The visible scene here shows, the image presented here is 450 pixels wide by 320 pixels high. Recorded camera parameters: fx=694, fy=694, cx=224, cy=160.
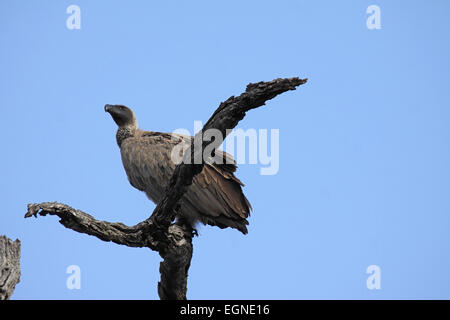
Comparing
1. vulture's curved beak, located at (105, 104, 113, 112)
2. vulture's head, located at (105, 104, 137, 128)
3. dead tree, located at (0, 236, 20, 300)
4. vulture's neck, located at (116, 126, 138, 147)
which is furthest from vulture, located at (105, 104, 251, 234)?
dead tree, located at (0, 236, 20, 300)

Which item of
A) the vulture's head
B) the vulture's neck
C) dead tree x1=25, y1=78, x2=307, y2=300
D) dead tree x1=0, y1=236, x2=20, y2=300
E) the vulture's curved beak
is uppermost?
the vulture's curved beak

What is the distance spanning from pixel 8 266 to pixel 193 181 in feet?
12.3

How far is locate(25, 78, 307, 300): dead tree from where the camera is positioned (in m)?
6.46

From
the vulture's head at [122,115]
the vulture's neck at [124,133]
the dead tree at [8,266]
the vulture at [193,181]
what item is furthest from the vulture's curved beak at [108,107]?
the dead tree at [8,266]

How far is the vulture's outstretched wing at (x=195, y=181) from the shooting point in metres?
10.1

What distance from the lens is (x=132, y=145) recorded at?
440 inches

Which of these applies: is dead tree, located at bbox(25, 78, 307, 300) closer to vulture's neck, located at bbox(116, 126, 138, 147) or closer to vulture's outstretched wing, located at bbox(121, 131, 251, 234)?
vulture's outstretched wing, located at bbox(121, 131, 251, 234)

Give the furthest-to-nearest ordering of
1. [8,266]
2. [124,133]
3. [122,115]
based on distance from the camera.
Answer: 1. [122,115]
2. [124,133]
3. [8,266]

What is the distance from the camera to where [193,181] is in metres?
10.2

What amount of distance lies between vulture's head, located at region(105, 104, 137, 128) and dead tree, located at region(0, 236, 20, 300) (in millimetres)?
5055

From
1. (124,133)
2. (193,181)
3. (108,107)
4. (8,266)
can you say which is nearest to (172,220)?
(8,266)

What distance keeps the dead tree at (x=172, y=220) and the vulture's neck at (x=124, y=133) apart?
2.70 metres

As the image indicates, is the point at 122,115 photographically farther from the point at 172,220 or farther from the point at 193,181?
the point at 172,220
